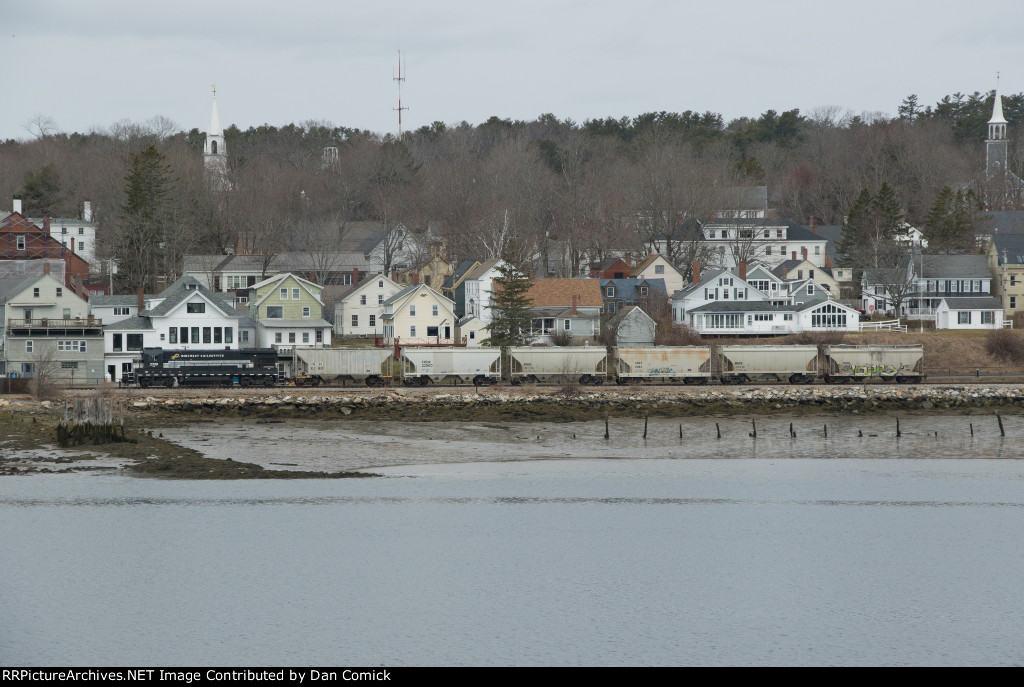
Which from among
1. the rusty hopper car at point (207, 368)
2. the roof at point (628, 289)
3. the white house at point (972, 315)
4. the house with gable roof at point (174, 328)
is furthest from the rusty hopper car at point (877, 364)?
Result: the house with gable roof at point (174, 328)

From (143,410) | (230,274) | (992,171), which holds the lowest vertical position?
(143,410)

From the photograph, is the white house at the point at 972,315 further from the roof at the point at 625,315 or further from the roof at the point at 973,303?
the roof at the point at 625,315

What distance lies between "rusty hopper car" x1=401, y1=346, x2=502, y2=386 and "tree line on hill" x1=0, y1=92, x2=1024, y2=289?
580 inches

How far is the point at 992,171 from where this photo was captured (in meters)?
133

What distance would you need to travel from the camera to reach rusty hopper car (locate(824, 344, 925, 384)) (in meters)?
71.6

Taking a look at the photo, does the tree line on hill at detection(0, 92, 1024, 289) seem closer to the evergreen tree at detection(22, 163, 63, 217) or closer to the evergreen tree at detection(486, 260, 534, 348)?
the evergreen tree at detection(22, 163, 63, 217)

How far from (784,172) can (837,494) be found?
11596 cm

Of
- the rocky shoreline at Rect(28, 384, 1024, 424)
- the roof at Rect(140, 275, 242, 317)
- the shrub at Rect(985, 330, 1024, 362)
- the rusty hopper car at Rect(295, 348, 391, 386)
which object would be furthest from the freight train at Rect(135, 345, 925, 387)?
the shrub at Rect(985, 330, 1024, 362)

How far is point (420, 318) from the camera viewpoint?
8169 centimetres

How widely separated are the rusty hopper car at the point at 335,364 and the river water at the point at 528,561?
2104cm

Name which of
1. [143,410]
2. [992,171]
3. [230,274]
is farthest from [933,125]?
[143,410]
